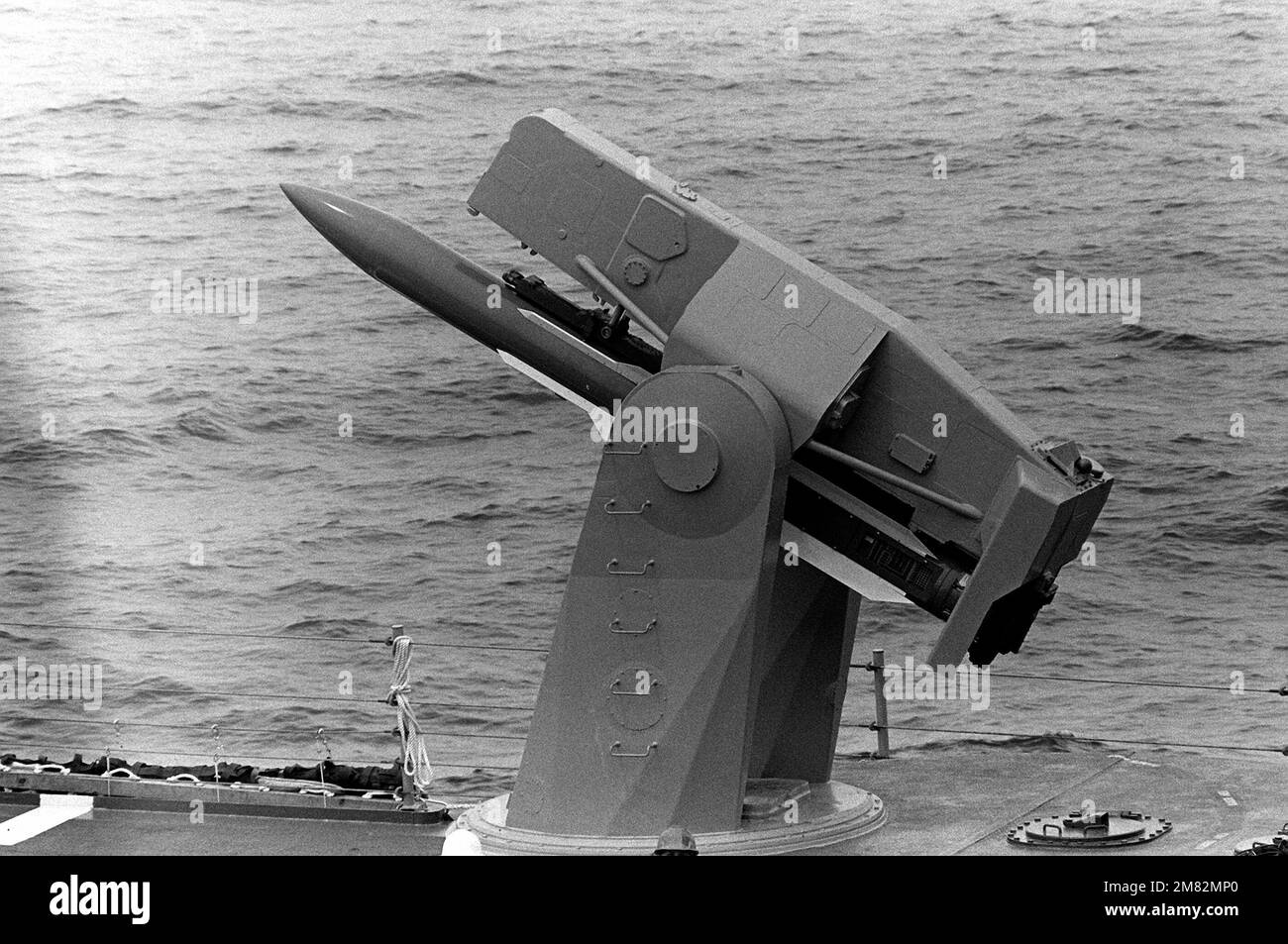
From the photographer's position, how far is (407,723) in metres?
11.0

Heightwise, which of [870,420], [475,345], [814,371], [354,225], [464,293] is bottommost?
[870,420]

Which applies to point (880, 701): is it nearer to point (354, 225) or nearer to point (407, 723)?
point (407, 723)

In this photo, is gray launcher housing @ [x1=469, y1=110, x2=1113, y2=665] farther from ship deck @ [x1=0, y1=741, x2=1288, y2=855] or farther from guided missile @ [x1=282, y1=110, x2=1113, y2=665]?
ship deck @ [x1=0, y1=741, x2=1288, y2=855]

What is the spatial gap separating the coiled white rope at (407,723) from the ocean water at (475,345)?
3417 mm

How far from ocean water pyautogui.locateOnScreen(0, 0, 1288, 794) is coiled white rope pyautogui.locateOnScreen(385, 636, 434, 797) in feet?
11.2

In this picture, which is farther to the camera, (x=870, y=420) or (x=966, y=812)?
(x=966, y=812)

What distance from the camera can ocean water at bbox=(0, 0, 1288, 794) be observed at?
1702cm

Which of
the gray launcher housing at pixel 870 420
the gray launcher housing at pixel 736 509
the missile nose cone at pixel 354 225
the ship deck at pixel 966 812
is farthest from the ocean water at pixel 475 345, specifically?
the gray launcher housing at pixel 870 420

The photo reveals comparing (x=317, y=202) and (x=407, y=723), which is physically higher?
(x=317, y=202)

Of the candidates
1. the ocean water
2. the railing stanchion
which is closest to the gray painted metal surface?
the railing stanchion

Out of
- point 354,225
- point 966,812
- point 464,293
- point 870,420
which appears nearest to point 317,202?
point 354,225

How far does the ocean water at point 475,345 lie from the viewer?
55.8 feet

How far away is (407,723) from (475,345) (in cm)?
983

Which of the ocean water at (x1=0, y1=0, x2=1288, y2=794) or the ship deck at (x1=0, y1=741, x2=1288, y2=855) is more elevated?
the ocean water at (x1=0, y1=0, x2=1288, y2=794)
